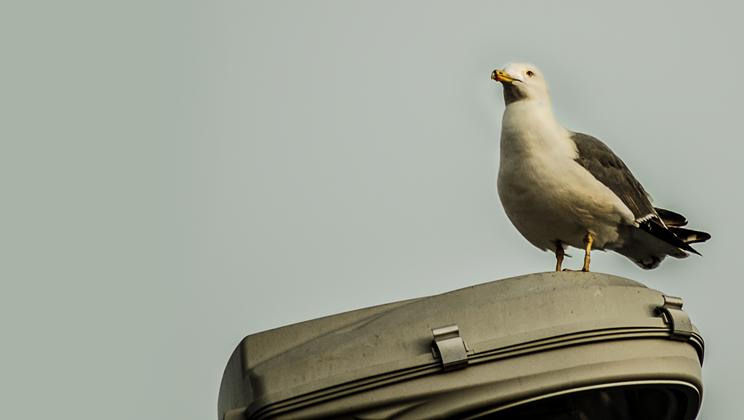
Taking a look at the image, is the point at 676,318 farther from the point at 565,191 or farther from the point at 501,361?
the point at 565,191

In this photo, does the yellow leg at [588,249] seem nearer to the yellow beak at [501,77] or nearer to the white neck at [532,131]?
the white neck at [532,131]

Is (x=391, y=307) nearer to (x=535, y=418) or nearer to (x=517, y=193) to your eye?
(x=535, y=418)

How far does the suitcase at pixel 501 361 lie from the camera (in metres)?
3.08

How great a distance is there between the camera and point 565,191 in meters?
4.69

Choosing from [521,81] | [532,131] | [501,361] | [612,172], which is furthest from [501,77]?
[501,361]

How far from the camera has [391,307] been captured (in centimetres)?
347

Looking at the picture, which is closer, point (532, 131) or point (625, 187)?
point (532, 131)

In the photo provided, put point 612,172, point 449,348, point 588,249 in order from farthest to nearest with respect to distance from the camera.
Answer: point 612,172 → point 588,249 → point 449,348

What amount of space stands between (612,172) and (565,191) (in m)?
0.40

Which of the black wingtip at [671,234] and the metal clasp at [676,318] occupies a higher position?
the black wingtip at [671,234]

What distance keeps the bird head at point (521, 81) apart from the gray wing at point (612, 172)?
0.76 feet

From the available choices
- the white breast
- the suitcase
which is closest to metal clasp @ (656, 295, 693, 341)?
the suitcase

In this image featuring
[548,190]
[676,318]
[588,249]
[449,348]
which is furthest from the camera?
[588,249]

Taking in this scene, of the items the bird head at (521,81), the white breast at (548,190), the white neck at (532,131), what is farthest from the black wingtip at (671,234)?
the bird head at (521,81)
